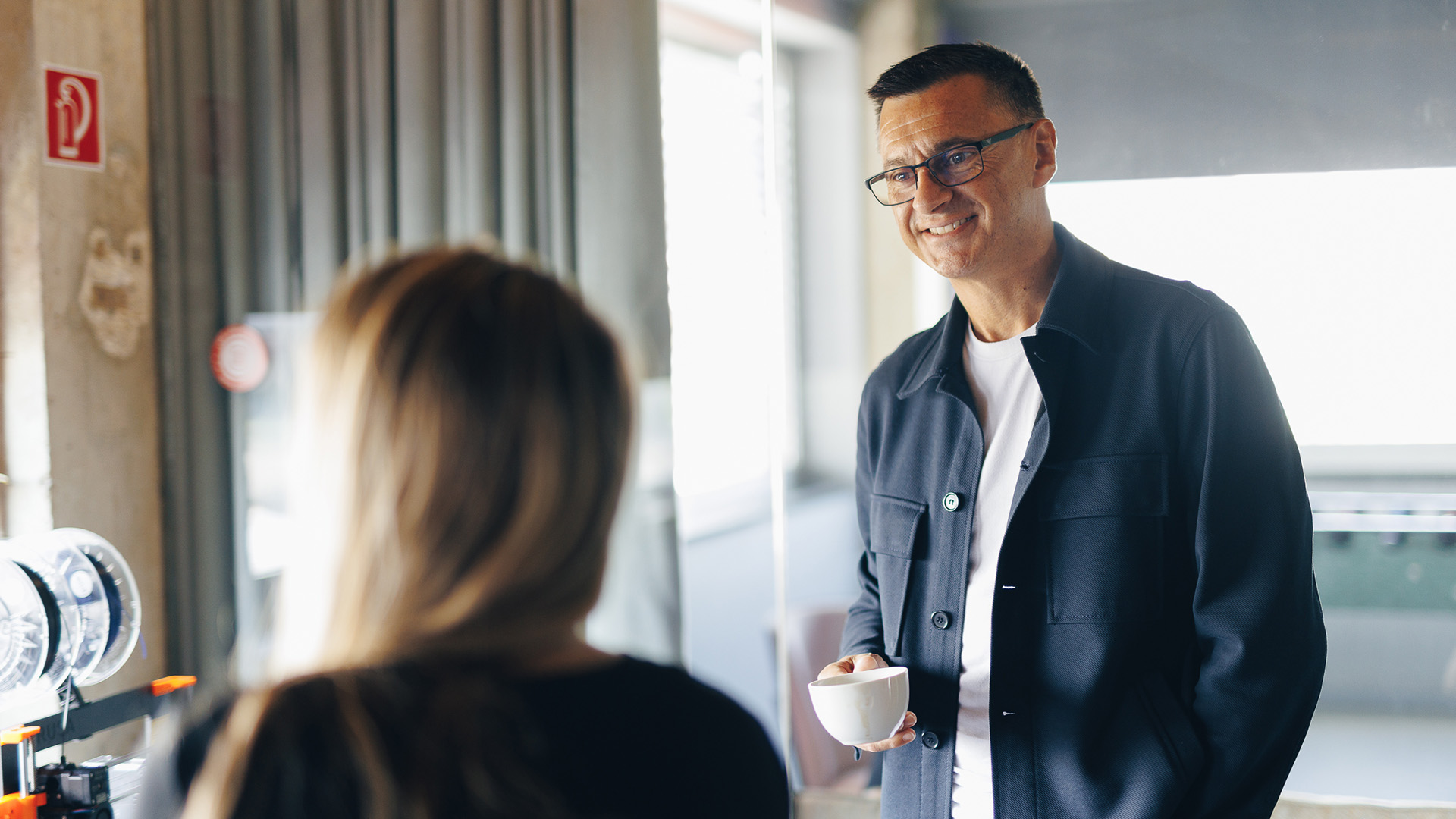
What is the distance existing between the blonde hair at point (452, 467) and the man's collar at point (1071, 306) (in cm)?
80

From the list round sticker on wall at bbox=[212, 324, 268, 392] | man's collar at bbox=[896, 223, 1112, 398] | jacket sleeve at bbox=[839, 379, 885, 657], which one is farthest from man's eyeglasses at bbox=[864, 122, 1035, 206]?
round sticker on wall at bbox=[212, 324, 268, 392]

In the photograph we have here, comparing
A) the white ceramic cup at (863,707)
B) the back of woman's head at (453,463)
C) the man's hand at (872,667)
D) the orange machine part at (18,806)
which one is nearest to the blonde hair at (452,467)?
the back of woman's head at (453,463)

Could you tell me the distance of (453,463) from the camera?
0.71 metres

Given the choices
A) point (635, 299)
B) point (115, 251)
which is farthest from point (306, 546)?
point (115, 251)

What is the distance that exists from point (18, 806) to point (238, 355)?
1.25m

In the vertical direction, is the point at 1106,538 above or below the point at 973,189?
below

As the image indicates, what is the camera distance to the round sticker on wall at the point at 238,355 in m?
2.47

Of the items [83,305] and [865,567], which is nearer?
[865,567]

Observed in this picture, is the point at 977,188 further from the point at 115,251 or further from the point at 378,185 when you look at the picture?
the point at 115,251

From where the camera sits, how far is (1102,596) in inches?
51.4

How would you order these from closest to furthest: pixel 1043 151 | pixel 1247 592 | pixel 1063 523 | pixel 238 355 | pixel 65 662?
pixel 1247 592, pixel 1063 523, pixel 1043 151, pixel 65 662, pixel 238 355

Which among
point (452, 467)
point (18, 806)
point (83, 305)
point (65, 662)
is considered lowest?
point (18, 806)

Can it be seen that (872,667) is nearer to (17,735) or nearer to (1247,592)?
(1247,592)

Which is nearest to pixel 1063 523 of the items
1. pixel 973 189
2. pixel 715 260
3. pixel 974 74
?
pixel 973 189
